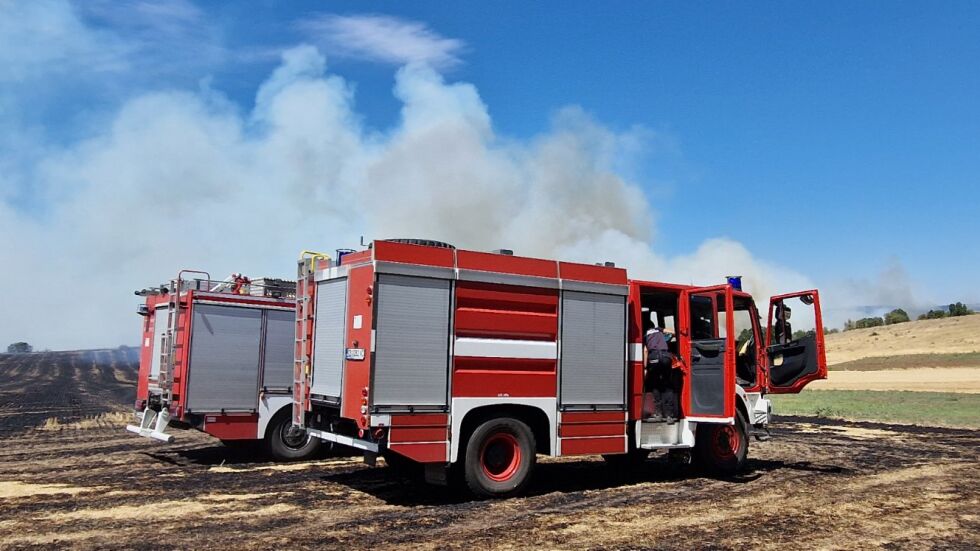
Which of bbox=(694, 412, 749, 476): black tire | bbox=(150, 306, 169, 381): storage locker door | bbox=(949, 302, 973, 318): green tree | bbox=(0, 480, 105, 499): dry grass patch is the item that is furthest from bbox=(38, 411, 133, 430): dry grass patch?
bbox=(949, 302, 973, 318): green tree

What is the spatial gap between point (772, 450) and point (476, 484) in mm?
7997

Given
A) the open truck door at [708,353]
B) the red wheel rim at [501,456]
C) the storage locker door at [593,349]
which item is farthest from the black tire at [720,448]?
the red wheel rim at [501,456]

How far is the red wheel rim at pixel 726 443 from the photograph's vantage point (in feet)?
38.4

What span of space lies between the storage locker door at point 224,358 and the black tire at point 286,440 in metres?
0.49

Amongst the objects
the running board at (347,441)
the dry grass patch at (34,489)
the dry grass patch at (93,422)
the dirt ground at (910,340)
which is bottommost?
the dry grass patch at (34,489)

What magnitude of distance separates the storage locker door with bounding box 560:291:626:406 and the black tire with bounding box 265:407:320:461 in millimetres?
4828

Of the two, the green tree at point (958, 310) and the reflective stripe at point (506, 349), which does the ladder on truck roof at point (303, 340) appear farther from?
the green tree at point (958, 310)

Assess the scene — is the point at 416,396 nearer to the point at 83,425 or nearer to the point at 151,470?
the point at 151,470

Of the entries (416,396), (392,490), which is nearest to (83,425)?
(392,490)

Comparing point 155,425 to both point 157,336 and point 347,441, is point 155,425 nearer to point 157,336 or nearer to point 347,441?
point 157,336

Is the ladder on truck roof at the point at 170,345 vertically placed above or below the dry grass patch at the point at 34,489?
above

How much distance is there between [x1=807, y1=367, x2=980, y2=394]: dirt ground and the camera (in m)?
40.1

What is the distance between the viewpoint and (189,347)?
12.1 metres

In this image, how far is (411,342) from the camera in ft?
30.0
